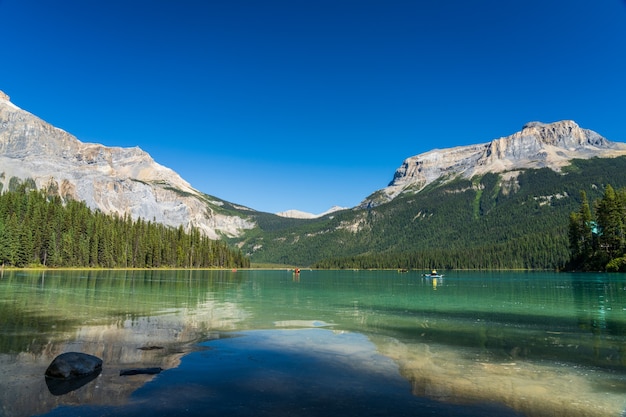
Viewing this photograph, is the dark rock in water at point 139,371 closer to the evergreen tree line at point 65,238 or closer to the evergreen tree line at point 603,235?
the evergreen tree line at point 65,238

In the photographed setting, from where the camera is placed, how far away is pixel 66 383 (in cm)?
1562

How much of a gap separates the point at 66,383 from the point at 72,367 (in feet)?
3.46

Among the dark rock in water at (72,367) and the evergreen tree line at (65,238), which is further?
the evergreen tree line at (65,238)

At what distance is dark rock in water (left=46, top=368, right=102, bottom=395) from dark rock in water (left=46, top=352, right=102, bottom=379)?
0.66ft

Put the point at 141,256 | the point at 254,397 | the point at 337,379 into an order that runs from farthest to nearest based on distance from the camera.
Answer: the point at 141,256 < the point at 337,379 < the point at 254,397

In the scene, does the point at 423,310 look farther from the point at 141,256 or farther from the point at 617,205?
the point at 141,256

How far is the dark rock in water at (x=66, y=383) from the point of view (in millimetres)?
14770

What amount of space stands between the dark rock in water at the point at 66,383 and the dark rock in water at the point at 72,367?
201 millimetres

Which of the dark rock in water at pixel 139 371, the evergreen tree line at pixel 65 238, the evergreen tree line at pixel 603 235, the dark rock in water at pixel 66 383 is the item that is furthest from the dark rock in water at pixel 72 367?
the evergreen tree line at pixel 603 235

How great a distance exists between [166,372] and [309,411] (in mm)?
7841

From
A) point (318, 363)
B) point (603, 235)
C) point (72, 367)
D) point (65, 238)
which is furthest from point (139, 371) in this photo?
point (65, 238)

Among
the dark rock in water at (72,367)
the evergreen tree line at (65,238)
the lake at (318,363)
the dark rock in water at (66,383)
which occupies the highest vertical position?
the evergreen tree line at (65,238)

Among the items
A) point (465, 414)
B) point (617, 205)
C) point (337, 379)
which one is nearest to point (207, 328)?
point (337, 379)

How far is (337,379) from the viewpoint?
16.9 meters
